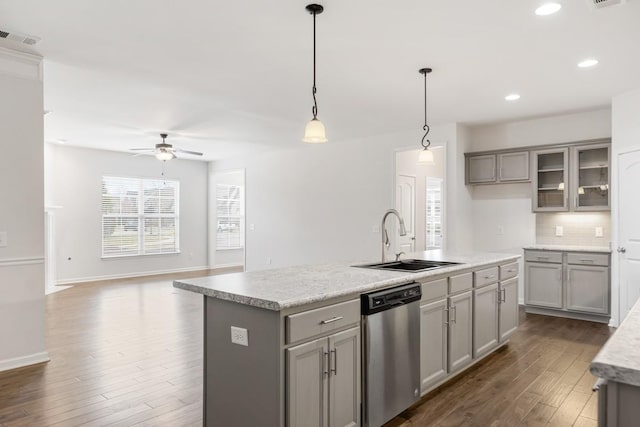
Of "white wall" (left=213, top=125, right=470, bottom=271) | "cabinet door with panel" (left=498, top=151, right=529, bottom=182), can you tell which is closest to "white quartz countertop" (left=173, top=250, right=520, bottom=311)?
"cabinet door with panel" (left=498, top=151, right=529, bottom=182)

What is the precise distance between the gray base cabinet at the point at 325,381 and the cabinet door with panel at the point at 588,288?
4054mm

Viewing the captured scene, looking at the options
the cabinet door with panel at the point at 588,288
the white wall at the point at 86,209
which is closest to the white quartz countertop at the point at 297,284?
the cabinet door with panel at the point at 588,288

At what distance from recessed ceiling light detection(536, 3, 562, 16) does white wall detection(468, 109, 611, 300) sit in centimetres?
328

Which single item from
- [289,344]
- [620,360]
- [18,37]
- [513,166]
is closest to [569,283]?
[513,166]

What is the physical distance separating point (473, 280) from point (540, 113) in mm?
3279

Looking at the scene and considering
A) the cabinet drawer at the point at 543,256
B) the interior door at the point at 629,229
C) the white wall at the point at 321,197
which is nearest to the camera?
the interior door at the point at 629,229

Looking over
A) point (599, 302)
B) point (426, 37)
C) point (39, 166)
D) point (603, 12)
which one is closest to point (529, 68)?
point (603, 12)

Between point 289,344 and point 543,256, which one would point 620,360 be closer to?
point 289,344

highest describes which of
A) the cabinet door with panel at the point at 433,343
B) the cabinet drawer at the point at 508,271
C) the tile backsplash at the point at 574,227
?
the tile backsplash at the point at 574,227

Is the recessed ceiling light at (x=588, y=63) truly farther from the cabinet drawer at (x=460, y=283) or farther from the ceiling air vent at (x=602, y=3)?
the cabinet drawer at (x=460, y=283)

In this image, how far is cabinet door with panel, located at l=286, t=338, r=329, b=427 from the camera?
200 centimetres

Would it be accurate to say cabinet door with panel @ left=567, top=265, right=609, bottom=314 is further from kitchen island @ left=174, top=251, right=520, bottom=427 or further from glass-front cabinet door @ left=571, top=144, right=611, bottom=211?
kitchen island @ left=174, top=251, right=520, bottom=427

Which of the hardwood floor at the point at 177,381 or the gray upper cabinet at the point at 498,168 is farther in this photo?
the gray upper cabinet at the point at 498,168

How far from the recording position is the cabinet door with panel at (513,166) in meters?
5.81
